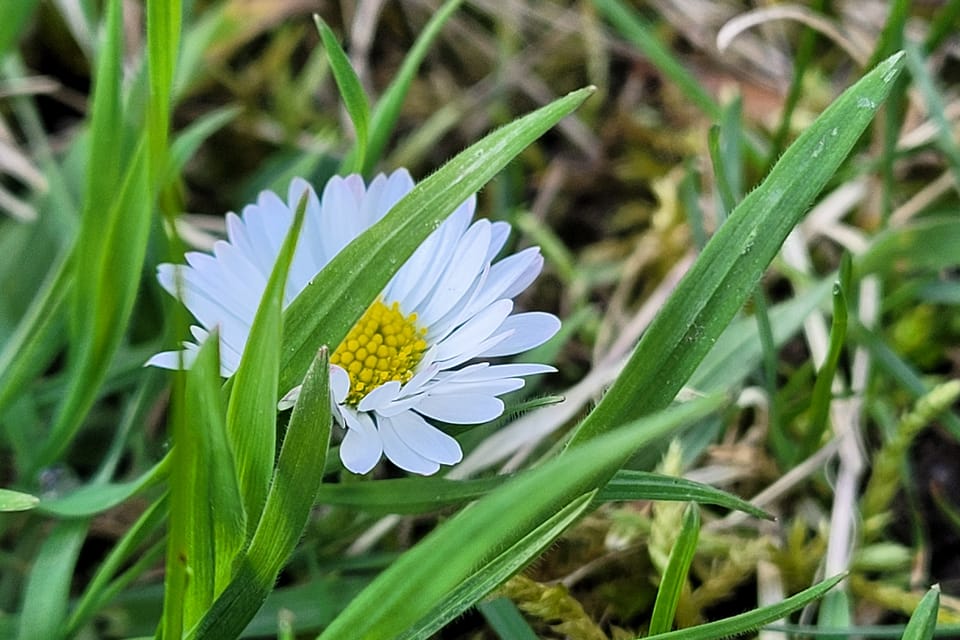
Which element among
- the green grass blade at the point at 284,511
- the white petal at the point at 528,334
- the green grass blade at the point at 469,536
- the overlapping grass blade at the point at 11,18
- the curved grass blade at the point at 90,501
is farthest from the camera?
the overlapping grass blade at the point at 11,18

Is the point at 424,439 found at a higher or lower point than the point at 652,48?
lower

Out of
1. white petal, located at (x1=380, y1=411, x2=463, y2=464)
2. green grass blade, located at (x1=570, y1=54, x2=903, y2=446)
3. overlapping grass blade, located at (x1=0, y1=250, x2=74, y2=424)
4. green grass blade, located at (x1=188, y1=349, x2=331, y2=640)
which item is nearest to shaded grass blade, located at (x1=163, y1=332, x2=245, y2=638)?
green grass blade, located at (x1=188, y1=349, x2=331, y2=640)

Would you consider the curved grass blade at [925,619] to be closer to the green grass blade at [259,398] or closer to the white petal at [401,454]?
the white petal at [401,454]

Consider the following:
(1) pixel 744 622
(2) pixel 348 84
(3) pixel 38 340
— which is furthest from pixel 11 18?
(1) pixel 744 622

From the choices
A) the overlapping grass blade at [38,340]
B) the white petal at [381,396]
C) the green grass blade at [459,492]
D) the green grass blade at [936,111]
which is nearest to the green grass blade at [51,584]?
the overlapping grass blade at [38,340]

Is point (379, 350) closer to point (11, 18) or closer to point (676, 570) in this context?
point (676, 570)

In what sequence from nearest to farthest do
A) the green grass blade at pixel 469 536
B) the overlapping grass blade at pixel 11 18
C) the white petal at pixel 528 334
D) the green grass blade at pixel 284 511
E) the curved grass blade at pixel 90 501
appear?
the green grass blade at pixel 469 536 → the green grass blade at pixel 284 511 → the white petal at pixel 528 334 → the curved grass blade at pixel 90 501 → the overlapping grass blade at pixel 11 18

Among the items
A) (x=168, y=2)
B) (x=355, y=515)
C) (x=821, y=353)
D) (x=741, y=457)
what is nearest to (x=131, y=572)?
(x=355, y=515)
